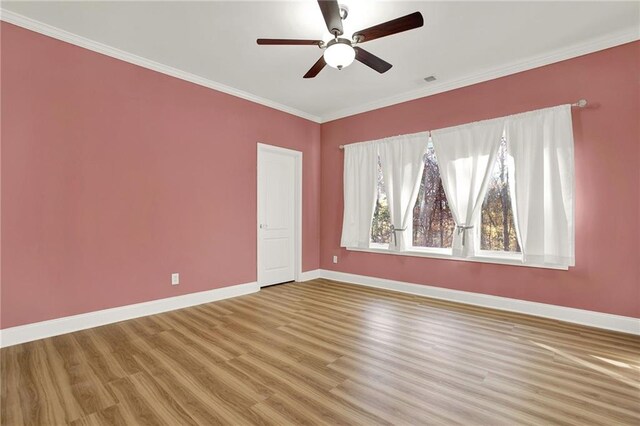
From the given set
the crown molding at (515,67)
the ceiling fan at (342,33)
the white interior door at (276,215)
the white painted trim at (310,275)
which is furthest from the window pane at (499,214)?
the white interior door at (276,215)

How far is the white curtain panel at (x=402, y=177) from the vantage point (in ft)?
14.4

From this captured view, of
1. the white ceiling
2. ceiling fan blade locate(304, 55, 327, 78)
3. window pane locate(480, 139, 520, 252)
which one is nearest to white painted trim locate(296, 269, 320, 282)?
window pane locate(480, 139, 520, 252)

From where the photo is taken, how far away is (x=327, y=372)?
7.37ft

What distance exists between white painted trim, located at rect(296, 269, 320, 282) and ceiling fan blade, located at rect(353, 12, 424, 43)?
12.6ft

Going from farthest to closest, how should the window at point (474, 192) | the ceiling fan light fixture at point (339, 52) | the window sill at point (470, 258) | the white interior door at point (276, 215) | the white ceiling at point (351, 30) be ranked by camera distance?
the white interior door at point (276, 215)
the window sill at point (470, 258)
the window at point (474, 192)
the white ceiling at point (351, 30)
the ceiling fan light fixture at point (339, 52)

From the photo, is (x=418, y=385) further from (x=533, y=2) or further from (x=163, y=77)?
(x=163, y=77)

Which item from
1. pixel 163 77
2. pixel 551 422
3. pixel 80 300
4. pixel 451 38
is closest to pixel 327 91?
pixel 451 38

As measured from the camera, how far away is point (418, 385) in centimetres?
207

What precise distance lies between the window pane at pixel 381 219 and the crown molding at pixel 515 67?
99 centimetres

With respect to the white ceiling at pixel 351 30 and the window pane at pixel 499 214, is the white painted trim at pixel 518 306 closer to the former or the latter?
the window pane at pixel 499 214

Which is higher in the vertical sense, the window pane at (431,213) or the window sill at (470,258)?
the window pane at (431,213)

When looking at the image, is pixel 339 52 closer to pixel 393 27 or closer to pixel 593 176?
pixel 393 27

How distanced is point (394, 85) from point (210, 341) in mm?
3838

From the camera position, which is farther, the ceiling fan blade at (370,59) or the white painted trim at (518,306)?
the white painted trim at (518,306)
